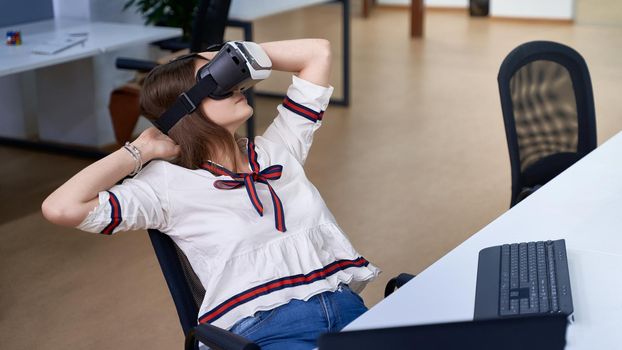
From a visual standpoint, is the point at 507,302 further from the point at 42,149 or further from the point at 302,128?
the point at 42,149

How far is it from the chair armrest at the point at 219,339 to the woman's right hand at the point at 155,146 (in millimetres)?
367

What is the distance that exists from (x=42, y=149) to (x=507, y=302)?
384cm

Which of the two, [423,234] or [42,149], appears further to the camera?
[42,149]

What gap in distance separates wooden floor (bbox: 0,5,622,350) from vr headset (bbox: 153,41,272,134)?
1263 mm

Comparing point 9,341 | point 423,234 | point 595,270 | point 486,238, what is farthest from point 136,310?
point 595,270

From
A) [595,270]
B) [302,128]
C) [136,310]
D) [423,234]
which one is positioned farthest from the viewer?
[423,234]

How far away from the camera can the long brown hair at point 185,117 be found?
6.10 feet

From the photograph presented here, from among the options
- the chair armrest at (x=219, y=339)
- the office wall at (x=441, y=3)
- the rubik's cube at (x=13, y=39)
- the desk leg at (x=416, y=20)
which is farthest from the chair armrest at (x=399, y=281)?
the office wall at (x=441, y=3)

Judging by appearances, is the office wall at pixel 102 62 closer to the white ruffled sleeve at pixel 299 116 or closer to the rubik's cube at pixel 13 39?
the rubik's cube at pixel 13 39

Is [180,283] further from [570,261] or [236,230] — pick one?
[570,261]

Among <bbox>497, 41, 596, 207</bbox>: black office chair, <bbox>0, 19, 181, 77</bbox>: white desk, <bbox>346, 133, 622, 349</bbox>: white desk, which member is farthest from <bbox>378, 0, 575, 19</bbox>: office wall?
<bbox>346, 133, 622, 349</bbox>: white desk

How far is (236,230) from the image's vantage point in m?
1.85

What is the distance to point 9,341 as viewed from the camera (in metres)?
2.95

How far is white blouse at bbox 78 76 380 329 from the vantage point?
1.81 m
